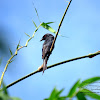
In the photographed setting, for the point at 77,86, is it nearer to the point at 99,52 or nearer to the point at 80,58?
the point at 80,58

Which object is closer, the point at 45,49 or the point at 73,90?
the point at 73,90

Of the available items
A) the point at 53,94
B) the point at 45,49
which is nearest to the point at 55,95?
the point at 53,94

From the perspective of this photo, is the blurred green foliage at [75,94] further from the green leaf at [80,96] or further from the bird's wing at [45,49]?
the bird's wing at [45,49]

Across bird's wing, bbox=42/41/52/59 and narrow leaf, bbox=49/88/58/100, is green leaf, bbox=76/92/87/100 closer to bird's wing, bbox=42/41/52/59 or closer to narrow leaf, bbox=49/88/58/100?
narrow leaf, bbox=49/88/58/100

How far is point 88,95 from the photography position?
724mm

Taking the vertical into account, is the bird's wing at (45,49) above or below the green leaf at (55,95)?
above

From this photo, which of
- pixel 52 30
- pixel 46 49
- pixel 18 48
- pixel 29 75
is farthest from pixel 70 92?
pixel 46 49

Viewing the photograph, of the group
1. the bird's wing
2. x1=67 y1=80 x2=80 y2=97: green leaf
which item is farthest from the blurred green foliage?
the bird's wing

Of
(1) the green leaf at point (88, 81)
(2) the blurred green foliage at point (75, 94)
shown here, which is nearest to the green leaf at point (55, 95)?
(2) the blurred green foliage at point (75, 94)

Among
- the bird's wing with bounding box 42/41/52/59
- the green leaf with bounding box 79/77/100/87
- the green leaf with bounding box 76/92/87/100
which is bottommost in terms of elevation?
the green leaf with bounding box 76/92/87/100

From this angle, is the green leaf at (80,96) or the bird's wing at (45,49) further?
the bird's wing at (45,49)

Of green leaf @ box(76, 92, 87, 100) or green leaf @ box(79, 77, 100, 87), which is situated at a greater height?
green leaf @ box(79, 77, 100, 87)

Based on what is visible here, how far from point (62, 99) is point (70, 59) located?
0.79m

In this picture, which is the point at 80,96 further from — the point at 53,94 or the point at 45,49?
the point at 45,49
